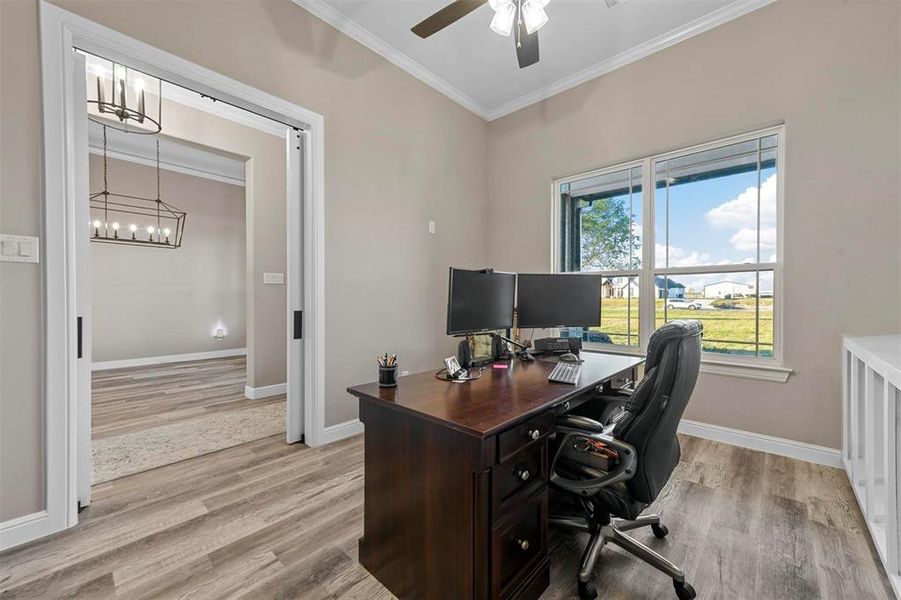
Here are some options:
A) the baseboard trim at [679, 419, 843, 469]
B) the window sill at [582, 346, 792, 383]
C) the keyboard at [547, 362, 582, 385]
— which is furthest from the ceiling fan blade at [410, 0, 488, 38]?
the baseboard trim at [679, 419, 843, 469]

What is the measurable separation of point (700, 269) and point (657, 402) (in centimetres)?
227

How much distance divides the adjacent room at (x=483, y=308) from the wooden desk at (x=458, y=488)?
0.04 ft

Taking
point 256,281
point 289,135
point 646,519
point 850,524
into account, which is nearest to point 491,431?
point 646,519

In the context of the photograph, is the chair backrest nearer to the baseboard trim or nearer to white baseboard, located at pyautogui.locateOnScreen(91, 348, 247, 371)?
the baseboard trim

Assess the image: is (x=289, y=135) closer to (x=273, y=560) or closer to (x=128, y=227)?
(x=273, y=560)

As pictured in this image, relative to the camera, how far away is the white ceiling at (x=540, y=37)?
2648 mm

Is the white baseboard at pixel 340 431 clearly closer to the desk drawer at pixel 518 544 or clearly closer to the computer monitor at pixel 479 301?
the computer monitor at pixel 479 301

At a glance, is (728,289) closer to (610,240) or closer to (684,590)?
(610,240)

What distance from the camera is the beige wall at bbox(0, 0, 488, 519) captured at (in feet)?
5.20

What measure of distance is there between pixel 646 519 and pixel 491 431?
115 cm

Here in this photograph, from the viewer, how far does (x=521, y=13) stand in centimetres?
190

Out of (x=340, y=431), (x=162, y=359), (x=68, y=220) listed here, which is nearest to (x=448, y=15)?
(x=68, y=220)

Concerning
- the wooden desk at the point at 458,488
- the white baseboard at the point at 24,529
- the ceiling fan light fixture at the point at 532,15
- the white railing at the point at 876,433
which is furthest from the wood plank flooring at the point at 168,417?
the white railing at the point at 876,433

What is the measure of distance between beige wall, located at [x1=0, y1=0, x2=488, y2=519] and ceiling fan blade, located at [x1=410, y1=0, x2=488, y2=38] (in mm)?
1042
